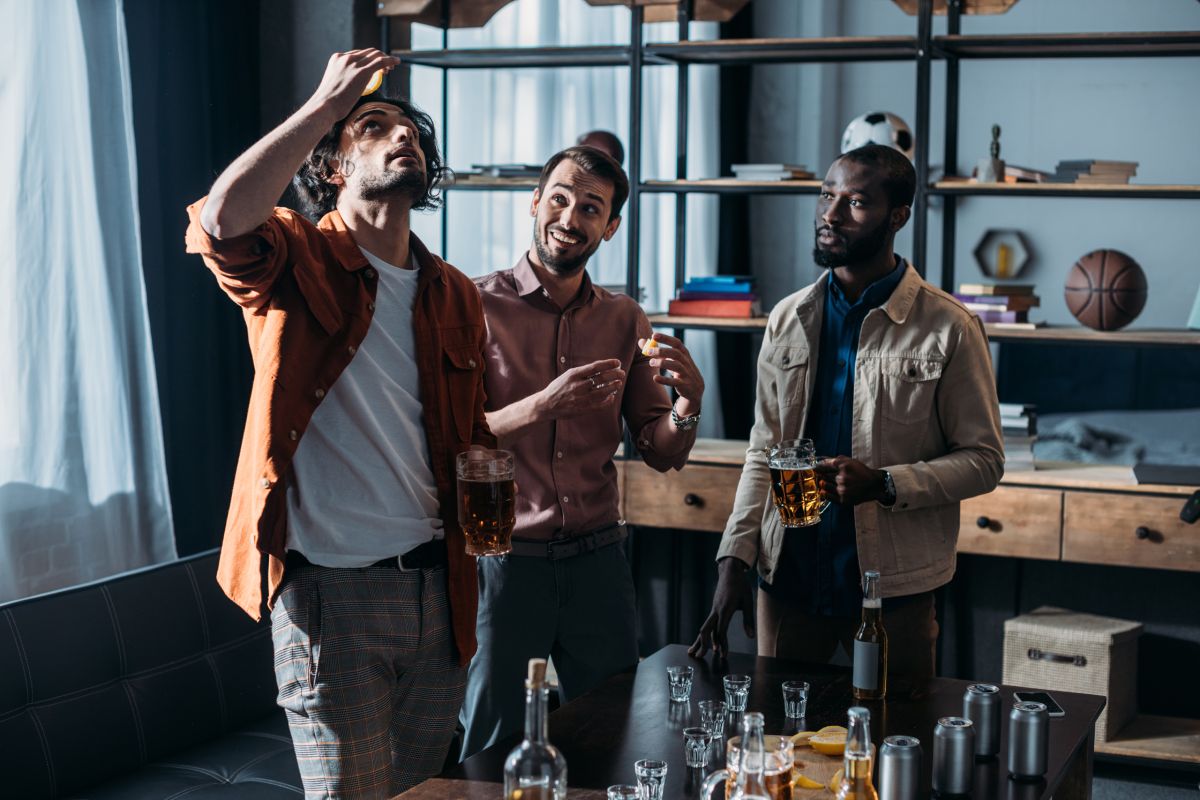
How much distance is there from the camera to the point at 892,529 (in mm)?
2414

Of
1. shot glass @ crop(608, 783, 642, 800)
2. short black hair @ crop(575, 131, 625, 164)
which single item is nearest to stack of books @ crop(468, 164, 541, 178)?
short black hair @ crop(575, 131, 625, 164)

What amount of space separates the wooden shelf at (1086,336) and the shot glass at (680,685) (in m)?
1.93

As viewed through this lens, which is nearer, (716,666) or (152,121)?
(716,666)

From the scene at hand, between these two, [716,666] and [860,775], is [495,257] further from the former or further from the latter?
[860,775]

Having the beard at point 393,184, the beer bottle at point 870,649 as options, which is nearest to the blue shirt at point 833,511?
the beer bottle at point 870,649

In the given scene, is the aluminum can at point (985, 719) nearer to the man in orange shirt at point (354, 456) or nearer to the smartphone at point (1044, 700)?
the smartphone at point (1044, 700)

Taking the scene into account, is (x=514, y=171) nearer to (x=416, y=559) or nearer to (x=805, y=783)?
(x=416, y=559)

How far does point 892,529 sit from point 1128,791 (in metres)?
1.51

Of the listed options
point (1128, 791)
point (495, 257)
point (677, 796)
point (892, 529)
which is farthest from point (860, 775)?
point (495, 257)

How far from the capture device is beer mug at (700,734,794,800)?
4.78 feet

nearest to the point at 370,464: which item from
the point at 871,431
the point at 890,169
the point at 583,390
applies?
the point at 583,390

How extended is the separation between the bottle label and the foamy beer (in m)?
0.59

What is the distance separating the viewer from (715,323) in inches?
151

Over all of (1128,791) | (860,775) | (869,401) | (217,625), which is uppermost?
(869,401)
